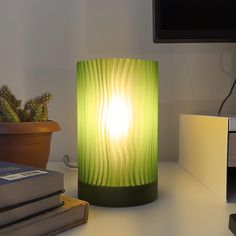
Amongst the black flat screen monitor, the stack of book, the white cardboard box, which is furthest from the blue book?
the black flat screen monitor

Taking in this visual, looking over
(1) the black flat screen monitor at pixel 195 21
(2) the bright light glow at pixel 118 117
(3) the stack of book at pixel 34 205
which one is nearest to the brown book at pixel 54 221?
(3) the stack of book at pixel 34 205

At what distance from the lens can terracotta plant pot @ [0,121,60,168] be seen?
0.57 metres

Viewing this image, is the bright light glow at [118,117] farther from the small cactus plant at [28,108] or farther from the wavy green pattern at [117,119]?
the small cactus plant at [28,108]

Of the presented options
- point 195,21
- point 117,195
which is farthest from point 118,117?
point 195,21

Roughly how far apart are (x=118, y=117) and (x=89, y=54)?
43 cm

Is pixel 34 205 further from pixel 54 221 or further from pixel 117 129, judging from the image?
pixel 117 129

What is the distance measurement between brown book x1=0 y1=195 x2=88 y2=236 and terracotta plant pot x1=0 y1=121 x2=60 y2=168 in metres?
0.18

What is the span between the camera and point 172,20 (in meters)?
0.67

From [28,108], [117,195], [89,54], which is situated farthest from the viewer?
[89,54]

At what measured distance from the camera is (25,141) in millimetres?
586

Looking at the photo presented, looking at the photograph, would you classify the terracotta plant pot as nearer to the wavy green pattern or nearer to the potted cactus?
the potted cactus

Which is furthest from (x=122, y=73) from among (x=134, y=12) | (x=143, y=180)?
(x=134, y=12)

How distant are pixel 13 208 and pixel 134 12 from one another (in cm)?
68

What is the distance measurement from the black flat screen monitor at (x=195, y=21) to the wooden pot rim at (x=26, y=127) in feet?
0.98
